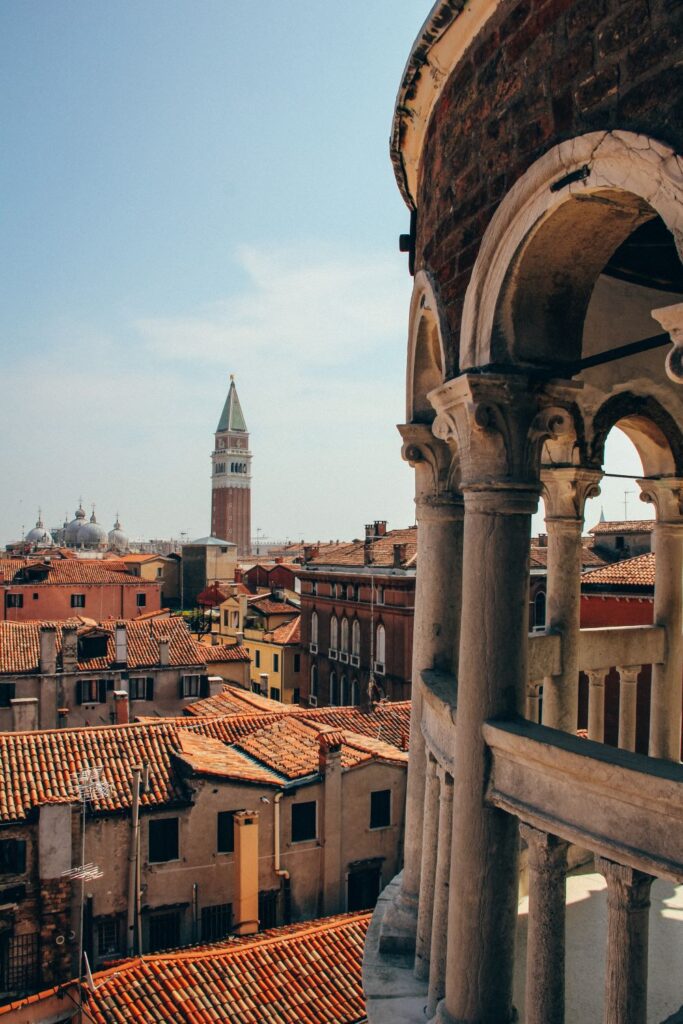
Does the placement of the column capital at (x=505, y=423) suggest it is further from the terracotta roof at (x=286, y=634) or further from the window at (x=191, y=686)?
the terracotta roof at (x=286, y=634)

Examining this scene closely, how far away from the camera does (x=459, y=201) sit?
15.7ft

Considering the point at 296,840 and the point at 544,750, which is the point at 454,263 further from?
the point at 296,840

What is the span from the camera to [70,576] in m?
64.4

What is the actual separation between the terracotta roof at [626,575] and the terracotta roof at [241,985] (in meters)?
11.0

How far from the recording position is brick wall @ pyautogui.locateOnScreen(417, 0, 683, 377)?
3262 mm

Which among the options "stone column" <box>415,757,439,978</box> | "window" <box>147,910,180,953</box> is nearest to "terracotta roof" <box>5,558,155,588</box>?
"window" <box>147,910,180,953</box>

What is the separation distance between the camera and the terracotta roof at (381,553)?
43.7 metres

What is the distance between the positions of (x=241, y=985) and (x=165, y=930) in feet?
22.3

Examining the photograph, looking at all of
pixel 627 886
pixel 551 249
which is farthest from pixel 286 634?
pixel 627 886

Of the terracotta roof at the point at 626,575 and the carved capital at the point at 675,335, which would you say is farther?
the terracotta roof at the point at 626,575

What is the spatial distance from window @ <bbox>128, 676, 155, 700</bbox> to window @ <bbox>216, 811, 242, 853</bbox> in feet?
54.4

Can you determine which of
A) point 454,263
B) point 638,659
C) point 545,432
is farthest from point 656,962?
point 454,263

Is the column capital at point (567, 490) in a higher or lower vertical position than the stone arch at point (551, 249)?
lower

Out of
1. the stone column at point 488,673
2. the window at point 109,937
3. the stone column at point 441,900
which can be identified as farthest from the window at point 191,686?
the stone column at point 488,673
